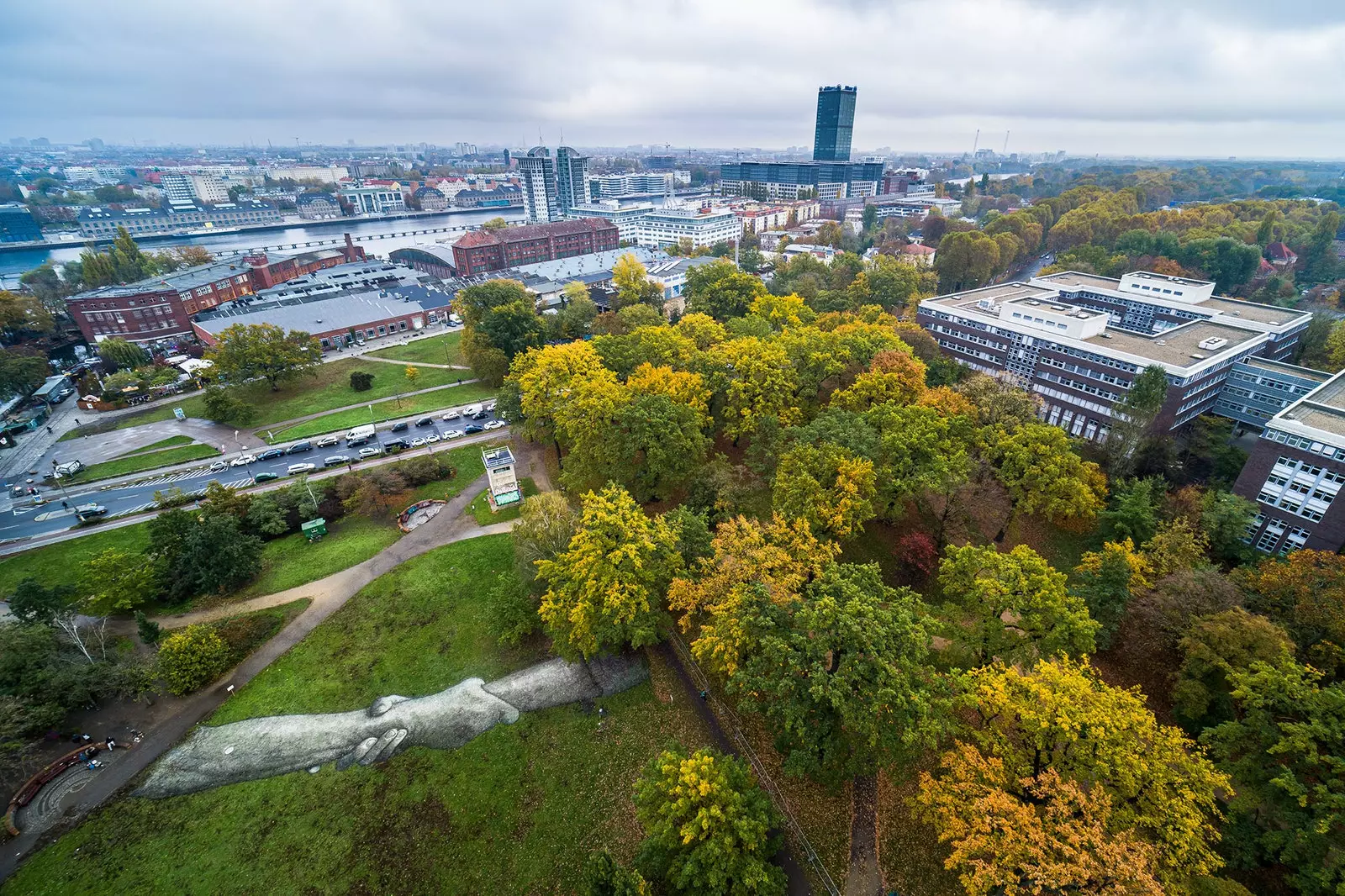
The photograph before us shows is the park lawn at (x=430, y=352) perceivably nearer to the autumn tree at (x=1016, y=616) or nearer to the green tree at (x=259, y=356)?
the green tree at (x=259, y=356)

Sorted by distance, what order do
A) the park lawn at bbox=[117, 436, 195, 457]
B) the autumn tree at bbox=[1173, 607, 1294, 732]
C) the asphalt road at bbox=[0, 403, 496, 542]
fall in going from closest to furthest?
1. the autumn tree at bbox=[1173, 607, 1294, 732]
2. the asphalt road at bbox=[0, 403, 496, 542]
3. the park lawn at bbox=[117, 436, 195, 457]

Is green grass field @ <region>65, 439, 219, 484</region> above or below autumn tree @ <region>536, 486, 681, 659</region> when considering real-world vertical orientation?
below

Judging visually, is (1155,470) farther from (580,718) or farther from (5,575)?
(5,575)

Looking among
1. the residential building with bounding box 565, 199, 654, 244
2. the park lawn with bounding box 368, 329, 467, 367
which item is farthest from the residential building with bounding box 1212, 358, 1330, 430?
the residential building with bounding box 565, 199, 654, 244

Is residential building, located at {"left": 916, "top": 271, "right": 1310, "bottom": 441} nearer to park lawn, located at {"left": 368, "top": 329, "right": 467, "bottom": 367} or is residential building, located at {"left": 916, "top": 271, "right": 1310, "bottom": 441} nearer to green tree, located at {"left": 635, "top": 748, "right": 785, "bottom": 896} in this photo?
green tree, located at {"left": 635, "top": 748, "right": 785, "bottom": 896}

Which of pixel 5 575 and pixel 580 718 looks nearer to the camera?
pixel 580 718

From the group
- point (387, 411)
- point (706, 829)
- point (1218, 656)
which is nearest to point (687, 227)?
point (387, 411)

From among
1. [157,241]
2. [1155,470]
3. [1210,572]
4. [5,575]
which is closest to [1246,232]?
[1155,470]
